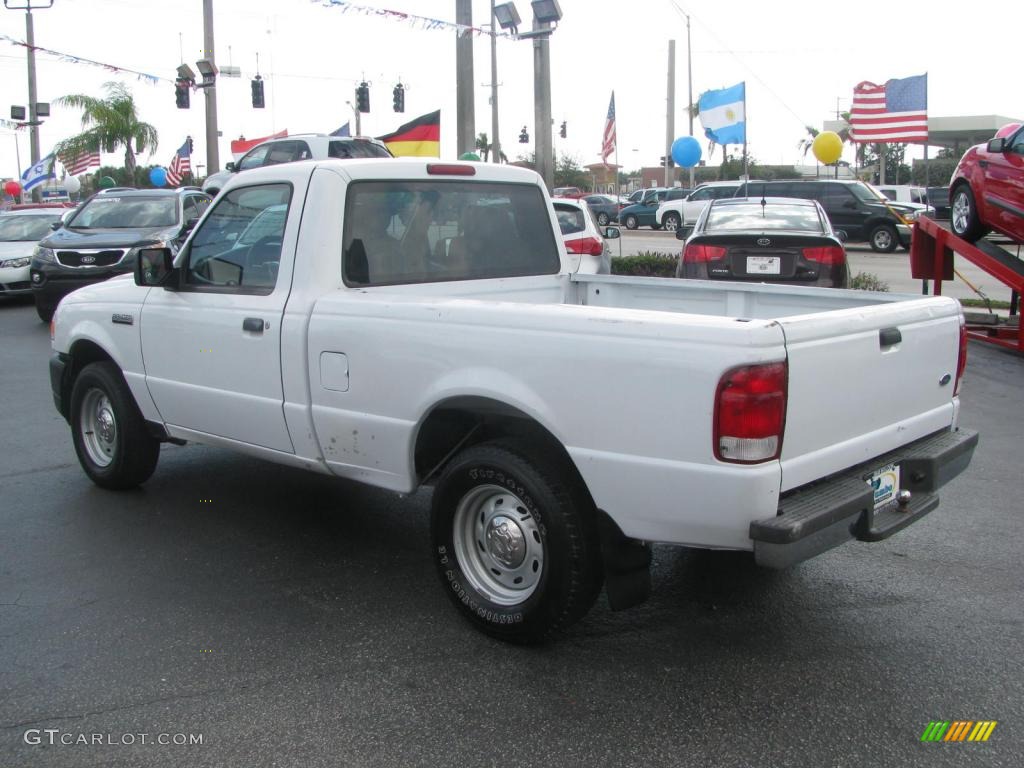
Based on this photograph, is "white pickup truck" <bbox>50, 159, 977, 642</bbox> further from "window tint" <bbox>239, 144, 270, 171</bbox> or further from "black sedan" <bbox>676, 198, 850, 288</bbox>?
"window tint" <bbox>239, 144, 270, 171</bbox>

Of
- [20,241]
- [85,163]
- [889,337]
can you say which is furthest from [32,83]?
[889,337]

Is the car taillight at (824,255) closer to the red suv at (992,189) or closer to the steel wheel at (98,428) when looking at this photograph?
the red suv at (992,189)

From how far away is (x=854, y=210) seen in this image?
80.2 feet

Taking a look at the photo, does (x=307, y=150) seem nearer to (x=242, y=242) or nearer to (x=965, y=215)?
(x=965, y=215)

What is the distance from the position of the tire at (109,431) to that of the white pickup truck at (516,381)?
28mm

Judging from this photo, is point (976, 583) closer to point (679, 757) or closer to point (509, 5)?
point (679, 757)

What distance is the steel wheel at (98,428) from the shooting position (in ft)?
18.8

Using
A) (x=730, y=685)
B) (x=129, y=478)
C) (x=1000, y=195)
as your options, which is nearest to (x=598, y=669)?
(x=730, y=685)

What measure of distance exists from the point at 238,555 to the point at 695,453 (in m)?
2.64

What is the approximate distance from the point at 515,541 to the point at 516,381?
65 centimetres

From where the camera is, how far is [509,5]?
1731 centimetres

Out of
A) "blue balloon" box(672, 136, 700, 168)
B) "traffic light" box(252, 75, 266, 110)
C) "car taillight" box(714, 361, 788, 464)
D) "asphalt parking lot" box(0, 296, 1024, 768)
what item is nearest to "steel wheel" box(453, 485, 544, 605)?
"asphalt parking lot" box(0, 296, 1024, 768)

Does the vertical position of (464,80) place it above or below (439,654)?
above

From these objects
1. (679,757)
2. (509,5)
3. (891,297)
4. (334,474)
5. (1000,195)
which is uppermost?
(509,5)
